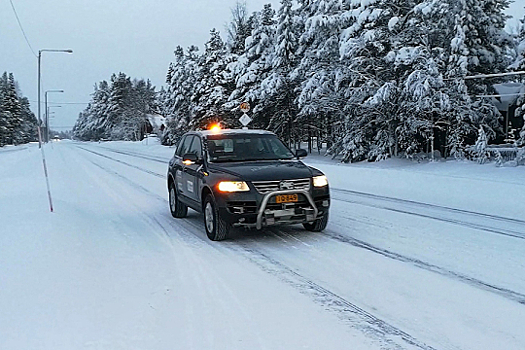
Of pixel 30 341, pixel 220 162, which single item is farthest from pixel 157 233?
pixel 30 341

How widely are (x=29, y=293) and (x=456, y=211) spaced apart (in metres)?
8.37

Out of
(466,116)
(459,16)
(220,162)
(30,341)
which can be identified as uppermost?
(459,16)

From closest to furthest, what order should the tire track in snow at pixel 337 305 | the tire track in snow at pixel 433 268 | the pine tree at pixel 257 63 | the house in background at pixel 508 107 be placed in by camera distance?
the tire track in snow at pixel 337 305, the tire track in snow at pixel 433 268, the house in background at pixel 508 107, the pine tree at pixel 257 63

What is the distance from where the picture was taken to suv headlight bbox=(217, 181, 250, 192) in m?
7.50

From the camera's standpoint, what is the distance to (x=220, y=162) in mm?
8648

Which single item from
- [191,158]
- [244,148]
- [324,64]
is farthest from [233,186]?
[324,64]

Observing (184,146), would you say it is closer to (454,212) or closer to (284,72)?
(454,212)

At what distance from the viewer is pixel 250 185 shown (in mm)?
7480

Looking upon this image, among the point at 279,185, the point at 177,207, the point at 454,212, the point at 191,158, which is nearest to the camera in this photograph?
the point at 279,185

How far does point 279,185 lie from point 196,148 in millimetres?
2594

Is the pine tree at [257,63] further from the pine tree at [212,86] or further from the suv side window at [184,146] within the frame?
the suv side window at [184,146]

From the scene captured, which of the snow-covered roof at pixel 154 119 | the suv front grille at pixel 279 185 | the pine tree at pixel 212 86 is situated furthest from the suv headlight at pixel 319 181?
the snow-covered roof at pixel 154 119

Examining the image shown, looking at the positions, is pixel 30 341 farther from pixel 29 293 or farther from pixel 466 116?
pixel 466 116

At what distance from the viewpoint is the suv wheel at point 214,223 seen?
776cm
